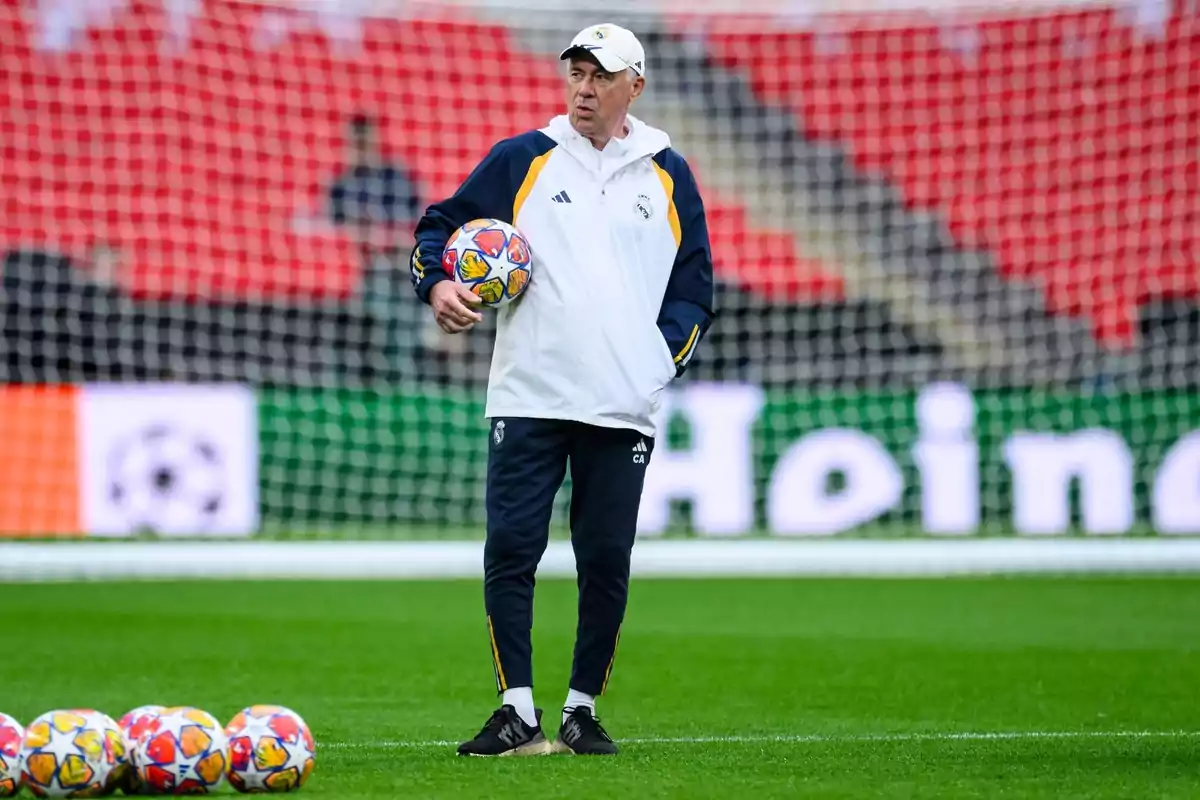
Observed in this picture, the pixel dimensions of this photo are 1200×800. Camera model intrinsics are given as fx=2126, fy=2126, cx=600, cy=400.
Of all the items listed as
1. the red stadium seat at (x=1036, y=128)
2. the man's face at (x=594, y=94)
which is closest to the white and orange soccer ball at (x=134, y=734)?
the man's face at (x=594, y=94)

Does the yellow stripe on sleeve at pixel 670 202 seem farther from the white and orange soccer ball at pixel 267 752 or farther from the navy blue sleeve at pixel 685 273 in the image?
the white and orange soccer ball at pixel 267 752

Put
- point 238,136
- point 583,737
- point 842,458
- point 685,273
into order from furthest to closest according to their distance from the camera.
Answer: point 238,136 → point 842,458 → point 685,273 → point 583,737

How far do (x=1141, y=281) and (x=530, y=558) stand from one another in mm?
11694

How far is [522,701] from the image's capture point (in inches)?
215

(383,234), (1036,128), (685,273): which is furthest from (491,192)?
(1036,128)

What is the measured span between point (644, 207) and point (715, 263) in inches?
461

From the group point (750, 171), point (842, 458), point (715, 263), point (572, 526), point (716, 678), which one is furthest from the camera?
point (750, 171)

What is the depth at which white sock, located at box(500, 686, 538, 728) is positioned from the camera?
5453 mm

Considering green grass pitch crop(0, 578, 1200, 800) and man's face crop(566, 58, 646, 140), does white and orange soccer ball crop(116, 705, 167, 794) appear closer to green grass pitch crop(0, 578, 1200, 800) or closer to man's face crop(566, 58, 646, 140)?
green grass pitch crop(0, 578, 1200, 800)

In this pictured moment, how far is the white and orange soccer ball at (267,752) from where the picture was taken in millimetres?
4508

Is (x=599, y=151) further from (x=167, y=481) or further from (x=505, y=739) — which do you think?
(x=167, y=481)

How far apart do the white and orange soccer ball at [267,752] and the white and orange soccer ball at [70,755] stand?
0.24m

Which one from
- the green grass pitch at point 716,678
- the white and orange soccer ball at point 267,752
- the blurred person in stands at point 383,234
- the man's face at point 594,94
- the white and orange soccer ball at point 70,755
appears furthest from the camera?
the blurred person in stands at point 383,234

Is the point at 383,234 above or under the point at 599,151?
above
